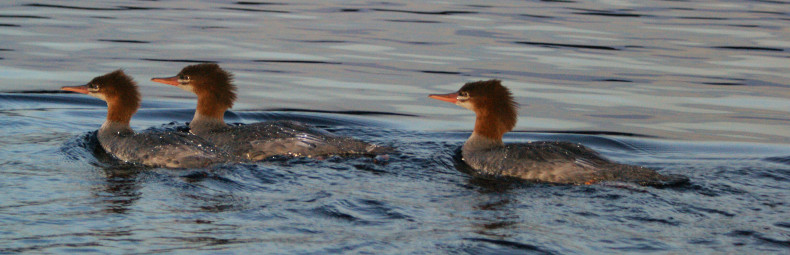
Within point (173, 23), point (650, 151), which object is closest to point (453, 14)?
point (173, 23)

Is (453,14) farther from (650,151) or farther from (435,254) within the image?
(435,254)

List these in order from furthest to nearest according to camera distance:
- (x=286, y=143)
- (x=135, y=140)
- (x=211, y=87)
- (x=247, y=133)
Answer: (x=211, y=87), (x=247, y=133), (x=286, y=143), (x=135, y=140)

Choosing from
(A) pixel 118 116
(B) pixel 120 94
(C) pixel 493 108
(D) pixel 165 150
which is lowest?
(D) pixel 165 150

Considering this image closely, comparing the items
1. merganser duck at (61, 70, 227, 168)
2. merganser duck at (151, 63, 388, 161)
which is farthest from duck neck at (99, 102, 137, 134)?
merganser duck at (151, 63, 388, 161)

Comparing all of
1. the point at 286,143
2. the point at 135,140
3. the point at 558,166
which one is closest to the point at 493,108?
the point at 558,166

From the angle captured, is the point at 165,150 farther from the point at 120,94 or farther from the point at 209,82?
the point at 209,82

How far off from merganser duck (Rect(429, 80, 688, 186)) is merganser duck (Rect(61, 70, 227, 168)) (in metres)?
2.28

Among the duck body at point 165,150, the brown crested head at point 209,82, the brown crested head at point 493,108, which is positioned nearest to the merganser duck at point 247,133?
the brown crested head at point 209,82

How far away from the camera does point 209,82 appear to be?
10148 millimetres

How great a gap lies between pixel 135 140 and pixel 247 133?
1025 millimetres

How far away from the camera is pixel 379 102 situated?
12.2 metres

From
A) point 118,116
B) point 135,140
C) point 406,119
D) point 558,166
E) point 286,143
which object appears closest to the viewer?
point 558,166

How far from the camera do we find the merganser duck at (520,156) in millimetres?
8266

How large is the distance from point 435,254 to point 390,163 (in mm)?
2926
